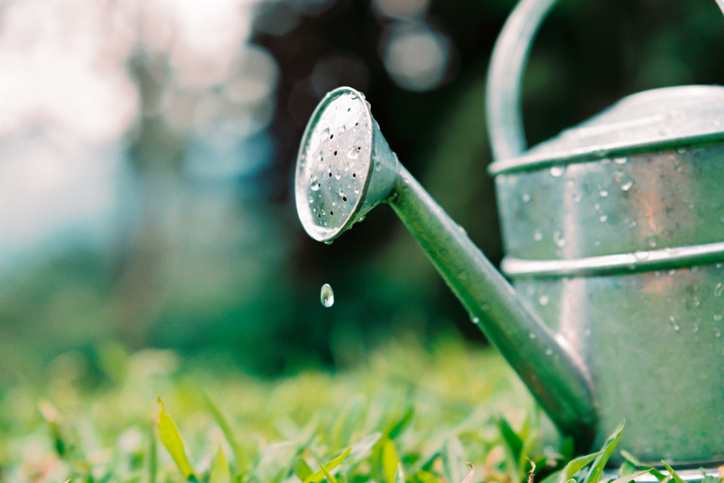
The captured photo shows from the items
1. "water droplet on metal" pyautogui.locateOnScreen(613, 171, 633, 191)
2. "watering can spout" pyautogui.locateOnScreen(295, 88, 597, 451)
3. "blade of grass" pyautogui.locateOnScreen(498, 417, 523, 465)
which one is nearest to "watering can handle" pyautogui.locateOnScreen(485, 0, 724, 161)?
"water droplet on metal" pyautogui.locateOnScreen(613, 171, 633, 191)

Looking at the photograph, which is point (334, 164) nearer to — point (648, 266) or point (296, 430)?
point (648, 266)

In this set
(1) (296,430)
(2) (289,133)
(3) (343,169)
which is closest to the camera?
(3) (343,169)

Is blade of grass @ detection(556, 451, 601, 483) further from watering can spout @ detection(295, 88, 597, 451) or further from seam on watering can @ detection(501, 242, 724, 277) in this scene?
seam on watering can @ detection(501, 242, 724, 277)

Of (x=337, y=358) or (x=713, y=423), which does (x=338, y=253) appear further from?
(x=713, y=423)

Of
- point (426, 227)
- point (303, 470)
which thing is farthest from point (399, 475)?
point (426, 227)

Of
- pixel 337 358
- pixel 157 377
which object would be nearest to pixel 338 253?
pixel 337 358

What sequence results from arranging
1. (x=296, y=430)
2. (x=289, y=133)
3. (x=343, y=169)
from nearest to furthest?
(x=343, y=169), (x=296, y=430), (x=289, y=133)

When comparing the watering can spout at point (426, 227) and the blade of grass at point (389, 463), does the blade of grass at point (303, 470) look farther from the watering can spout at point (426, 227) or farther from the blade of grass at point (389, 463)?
the watering can spout at point (426, 227)
